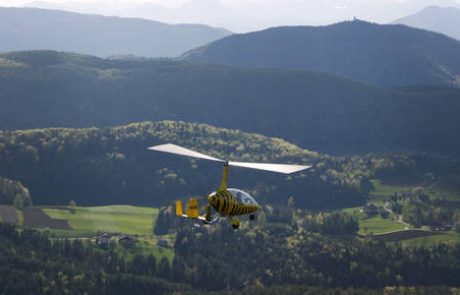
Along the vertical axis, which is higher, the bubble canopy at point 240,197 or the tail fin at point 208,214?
the bubble canopy at point 240,197

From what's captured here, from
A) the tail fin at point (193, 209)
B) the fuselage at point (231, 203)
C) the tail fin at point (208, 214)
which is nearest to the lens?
the fuselage at point (231, 203)

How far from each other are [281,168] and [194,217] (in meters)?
16.6

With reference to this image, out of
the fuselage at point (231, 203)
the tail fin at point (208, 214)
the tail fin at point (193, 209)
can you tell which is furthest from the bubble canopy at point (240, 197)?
the tail fin at point (193, 209)

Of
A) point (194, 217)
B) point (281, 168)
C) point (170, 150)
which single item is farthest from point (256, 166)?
point (194, 217)

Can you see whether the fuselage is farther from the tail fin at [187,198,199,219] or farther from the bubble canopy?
the tail fin at [187,198,199,219]

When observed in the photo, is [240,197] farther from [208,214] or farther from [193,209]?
[193,209]

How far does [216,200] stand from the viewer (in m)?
95.3

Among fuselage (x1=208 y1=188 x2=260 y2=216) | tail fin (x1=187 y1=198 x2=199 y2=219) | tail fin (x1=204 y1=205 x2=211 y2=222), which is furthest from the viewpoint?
tail fin (x1=187 y1=198 x2=199 y2=219)

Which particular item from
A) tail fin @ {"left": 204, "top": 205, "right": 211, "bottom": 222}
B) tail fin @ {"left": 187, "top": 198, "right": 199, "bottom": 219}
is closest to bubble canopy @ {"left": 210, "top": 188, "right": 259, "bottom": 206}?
tail fin @ {"left": 204, "top": 205, "right": 211, "bottom": 222}

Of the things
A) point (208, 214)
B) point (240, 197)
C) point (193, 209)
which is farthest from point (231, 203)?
point (193, 209)

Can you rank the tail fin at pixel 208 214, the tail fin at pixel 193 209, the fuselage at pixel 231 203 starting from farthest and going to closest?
the tail fin at pixel 193 209, the tail fin at pixel 208 214, the fuselage at pixel 231 203

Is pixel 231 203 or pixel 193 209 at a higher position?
pixel 231 203

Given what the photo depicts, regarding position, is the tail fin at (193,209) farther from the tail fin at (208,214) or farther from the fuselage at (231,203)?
the fuselage at (231,203)

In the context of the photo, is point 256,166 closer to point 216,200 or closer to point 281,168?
point 281,168
